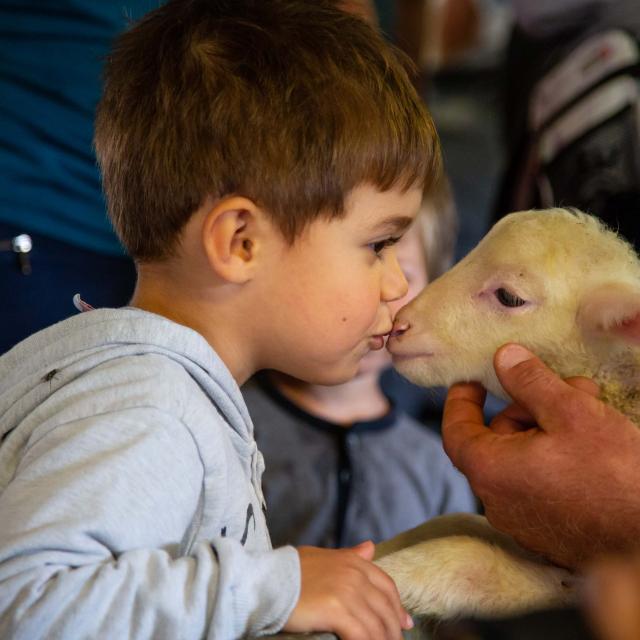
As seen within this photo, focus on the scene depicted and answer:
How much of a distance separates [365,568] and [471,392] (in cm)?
35

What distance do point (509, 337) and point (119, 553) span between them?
0.55m

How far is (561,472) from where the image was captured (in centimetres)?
106

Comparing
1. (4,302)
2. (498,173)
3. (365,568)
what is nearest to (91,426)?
(365,568)

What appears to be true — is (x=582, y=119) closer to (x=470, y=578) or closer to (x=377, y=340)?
(x=377, y=340)

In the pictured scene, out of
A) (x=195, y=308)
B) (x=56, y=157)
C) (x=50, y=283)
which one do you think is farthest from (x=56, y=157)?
(x=195, y=308)

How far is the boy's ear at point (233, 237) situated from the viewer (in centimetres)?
102

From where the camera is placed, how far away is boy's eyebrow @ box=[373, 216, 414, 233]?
108 centimetres

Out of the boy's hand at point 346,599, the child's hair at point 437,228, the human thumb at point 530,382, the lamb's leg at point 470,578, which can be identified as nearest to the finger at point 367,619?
the boy's hand at point 346,599

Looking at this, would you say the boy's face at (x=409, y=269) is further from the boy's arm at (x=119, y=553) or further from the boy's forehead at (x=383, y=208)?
the boy's arm at (x=119, y=553)

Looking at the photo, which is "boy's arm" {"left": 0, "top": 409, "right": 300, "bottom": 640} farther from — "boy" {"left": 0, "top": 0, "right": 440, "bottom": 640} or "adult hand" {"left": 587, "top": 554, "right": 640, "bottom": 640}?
"adult hand" {"left": 587, "top": 554, "right": 640, "bottom": 640}

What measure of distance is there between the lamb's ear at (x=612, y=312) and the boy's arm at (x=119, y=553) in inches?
17.7

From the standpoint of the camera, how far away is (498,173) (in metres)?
4.11

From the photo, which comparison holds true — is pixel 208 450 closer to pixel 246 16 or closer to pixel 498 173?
pixel 246 16

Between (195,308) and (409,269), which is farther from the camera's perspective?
(409,269)
